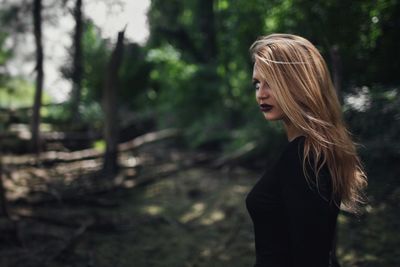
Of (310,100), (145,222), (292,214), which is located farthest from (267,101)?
(145,222)

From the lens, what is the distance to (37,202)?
27.0 feet

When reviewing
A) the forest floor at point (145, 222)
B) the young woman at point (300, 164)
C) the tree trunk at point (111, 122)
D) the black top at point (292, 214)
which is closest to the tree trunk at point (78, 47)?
the tree trunk at point (111, 122)

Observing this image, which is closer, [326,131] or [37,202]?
[326,131]

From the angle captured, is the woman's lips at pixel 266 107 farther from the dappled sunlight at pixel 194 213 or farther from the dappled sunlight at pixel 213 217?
the dappled sunlight at pixel 194 213

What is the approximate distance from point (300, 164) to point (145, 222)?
644cm

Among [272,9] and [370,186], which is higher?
[272,9]

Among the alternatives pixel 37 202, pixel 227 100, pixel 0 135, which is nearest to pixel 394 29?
pixel 37 202

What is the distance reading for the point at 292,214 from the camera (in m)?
1.50

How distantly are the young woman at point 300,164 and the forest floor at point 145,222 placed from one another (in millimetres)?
3145

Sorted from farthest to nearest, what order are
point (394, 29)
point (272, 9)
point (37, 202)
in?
point (37, 202) < point (272, 9) < point (394, 29)

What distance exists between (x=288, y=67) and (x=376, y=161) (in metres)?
3.37

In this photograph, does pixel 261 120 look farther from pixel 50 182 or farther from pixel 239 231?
pixel 50 182

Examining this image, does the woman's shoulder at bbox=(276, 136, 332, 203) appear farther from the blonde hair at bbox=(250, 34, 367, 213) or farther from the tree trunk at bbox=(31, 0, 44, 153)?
the tree trunk at bbox=(31, 0, 44, 153)

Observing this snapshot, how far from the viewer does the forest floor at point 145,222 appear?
18.6ft
